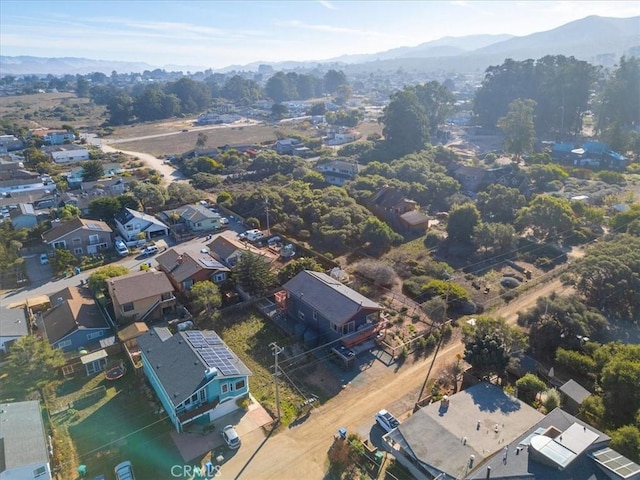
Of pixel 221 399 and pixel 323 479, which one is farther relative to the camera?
pixel 221 399

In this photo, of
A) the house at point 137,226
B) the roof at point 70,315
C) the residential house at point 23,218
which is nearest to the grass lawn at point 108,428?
the roof at point 70,315

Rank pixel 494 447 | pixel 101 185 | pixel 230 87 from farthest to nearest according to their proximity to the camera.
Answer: pixel 230 87
pixel 101 185
pixel 494 447

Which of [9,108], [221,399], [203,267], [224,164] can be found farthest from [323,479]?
[9,108]

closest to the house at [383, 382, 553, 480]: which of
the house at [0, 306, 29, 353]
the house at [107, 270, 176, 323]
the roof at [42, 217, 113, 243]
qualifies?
the house at [107, 270, 176, 323]

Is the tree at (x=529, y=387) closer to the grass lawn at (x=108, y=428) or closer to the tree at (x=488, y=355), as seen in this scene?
the tree at (x=488, y=355)

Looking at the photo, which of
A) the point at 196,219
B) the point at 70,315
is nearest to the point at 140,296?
the point at 70,315

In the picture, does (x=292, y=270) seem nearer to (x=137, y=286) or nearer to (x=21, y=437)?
(x=137, y=286)

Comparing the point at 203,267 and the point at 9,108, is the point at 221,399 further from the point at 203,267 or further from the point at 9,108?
the point at 9,108
